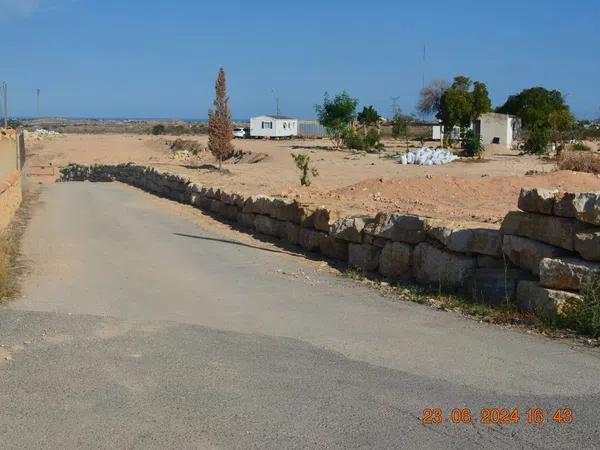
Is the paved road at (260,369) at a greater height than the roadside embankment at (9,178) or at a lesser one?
lesser

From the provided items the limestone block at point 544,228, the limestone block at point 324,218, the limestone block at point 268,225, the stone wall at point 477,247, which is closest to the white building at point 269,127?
the limestone block at point 268,225

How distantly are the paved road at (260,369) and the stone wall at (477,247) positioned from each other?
0.63 metres

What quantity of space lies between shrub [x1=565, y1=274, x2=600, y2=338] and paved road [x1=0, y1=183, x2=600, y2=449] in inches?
12.3

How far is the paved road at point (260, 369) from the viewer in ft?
14.1

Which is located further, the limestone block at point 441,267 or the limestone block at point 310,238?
the limestone block at point 310,238

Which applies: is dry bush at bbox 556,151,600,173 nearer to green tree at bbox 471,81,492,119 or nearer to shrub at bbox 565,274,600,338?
shrub at bbox 565,274,600,338

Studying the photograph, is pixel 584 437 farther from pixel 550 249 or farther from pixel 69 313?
pixel 69 313

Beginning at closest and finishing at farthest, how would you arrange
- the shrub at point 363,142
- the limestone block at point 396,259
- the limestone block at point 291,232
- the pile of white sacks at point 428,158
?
1. the limestone block at point 396,259
2. the limestone block at point 291,232
3. the pile of white sacks at point 428,158
4. the shrub at point 363,142

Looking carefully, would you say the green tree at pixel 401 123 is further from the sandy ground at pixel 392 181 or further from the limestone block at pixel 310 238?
the limestone block at pixel 310 238

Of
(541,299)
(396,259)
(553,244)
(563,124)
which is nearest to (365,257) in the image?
(396,259)

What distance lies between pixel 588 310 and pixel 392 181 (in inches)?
492
